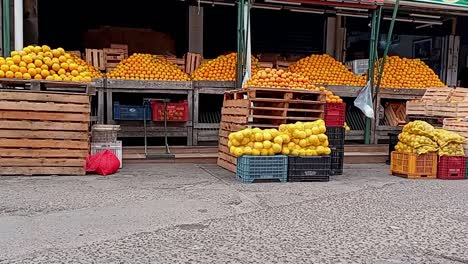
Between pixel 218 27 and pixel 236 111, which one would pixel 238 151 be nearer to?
pixel 236 111

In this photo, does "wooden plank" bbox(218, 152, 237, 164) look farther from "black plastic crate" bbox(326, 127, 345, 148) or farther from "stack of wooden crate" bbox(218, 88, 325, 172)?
"black plastic crate" bbox(326, 127, 345, 148)

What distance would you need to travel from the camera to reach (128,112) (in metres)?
10.1

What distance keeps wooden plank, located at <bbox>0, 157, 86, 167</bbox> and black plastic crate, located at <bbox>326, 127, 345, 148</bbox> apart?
4.65 metres

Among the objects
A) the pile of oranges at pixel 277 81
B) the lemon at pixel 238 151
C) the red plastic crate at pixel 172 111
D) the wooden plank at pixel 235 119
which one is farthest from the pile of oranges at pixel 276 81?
the red plastic crate at pixel 172 111

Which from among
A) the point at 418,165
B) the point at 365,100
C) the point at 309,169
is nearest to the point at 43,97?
the point at 309,169

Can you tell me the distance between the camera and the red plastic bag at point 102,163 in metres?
8.17

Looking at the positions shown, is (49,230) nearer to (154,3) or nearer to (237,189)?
(237,189)

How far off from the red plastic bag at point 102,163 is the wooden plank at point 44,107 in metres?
0.85

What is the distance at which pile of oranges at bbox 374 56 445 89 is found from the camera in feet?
40.5

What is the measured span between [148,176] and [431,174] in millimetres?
5505

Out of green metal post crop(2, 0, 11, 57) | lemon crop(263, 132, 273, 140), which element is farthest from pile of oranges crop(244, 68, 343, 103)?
green metal post crop(2, 0, 11, 57)

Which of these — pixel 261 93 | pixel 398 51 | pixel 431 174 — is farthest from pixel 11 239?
pixel 398 51

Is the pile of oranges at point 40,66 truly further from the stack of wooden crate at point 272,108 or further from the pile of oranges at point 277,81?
the pile of oranges at point 277,81

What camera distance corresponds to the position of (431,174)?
897cm
